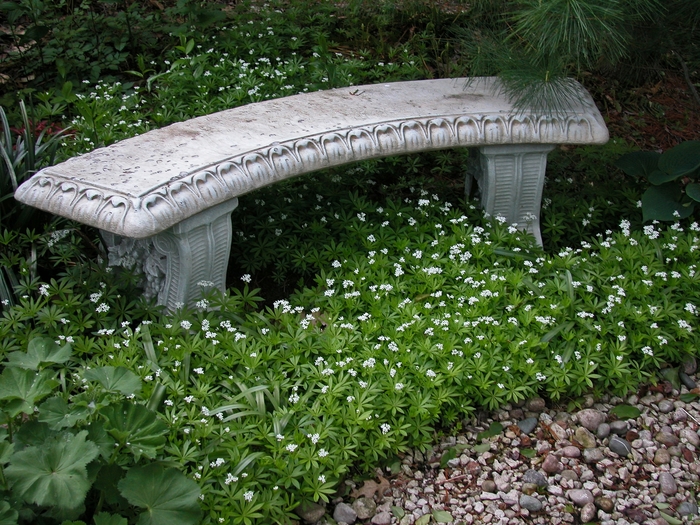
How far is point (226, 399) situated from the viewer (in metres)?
2.69

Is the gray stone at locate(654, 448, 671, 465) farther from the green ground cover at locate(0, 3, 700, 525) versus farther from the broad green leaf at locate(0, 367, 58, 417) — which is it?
the broad green leaf at locate(0, 367, 58, 417)

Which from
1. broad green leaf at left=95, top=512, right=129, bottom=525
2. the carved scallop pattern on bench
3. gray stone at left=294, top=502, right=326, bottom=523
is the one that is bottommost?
gray stone at left=294, top=502, right=326, bottom=523

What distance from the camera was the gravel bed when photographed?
8.43ft

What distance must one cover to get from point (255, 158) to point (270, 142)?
148 millimetres

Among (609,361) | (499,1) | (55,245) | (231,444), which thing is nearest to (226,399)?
(231,444)

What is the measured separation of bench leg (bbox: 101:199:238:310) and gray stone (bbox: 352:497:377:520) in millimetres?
1076

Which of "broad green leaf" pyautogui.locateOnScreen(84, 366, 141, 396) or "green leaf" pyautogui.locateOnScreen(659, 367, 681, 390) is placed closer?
"broad green leaf" pyautogui.locateOnScreen(84, 366, 141, 396)

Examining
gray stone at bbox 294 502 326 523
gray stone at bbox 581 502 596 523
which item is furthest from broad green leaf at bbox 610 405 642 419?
gray stone at bbox 294 502 326 523

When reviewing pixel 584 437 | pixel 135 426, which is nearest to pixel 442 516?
pixel 584 437

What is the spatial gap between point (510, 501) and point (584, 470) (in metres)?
0.33

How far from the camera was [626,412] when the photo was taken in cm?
301

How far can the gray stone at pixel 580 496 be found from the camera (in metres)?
2.61

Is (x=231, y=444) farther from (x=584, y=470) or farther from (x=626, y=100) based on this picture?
(x=626, y=100)

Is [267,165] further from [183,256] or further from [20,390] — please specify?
[20,390]
